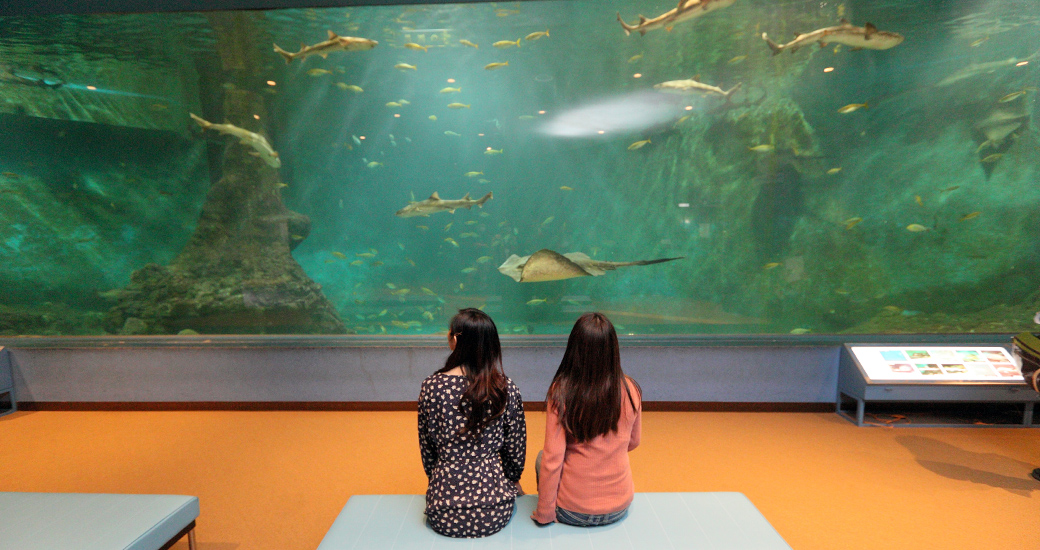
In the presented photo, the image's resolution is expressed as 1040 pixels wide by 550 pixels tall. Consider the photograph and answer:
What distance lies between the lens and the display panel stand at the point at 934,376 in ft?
11.3

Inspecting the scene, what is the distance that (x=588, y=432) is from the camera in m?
1.51

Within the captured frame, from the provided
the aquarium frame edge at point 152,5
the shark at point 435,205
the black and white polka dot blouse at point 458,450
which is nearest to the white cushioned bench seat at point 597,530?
the black and white polka dot blouse at point 458,450

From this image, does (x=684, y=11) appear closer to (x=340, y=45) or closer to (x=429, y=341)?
(x=340, y=45)

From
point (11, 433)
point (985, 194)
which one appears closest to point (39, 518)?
point (11, 433)

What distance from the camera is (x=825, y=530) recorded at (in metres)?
2.30

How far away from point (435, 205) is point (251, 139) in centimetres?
203

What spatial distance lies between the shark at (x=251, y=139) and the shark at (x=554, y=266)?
282 centimetres

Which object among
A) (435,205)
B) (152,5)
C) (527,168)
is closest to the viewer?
(152,5)

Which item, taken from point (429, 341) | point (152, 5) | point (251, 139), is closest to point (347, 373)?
point (429, 341)

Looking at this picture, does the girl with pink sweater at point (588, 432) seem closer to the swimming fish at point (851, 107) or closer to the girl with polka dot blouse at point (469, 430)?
the girl with polka dot blouse at point (469, 430)

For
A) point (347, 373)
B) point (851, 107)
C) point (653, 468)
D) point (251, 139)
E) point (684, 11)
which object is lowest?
point (653, 468)

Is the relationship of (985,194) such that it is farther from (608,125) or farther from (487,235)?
(487,235)

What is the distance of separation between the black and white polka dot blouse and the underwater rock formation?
3535 mm

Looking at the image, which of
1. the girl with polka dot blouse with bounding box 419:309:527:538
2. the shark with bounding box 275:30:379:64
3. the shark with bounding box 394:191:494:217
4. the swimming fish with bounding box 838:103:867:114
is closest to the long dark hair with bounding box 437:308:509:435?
the girl with polka dot blouse with bounding box 419:309:527:538
